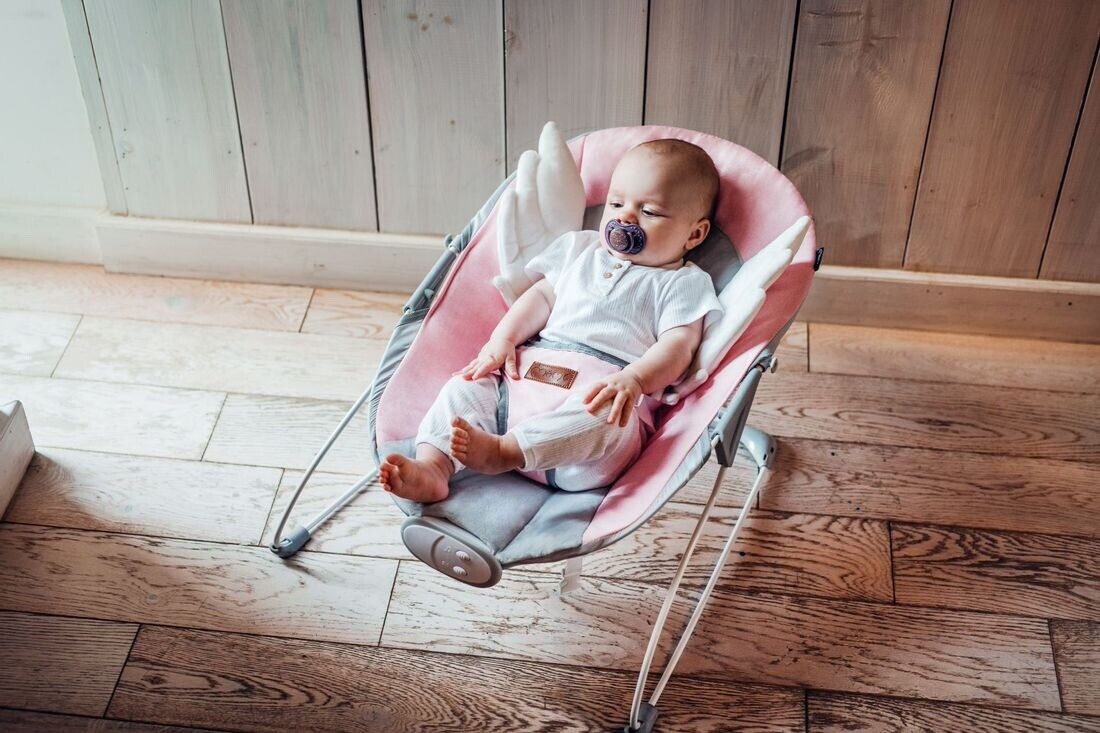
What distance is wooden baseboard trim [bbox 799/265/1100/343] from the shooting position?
6.70 feet

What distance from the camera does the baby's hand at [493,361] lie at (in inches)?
57.8

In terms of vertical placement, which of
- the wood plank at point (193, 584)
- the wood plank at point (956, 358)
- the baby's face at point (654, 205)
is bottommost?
the wood plank at point (193, 584)

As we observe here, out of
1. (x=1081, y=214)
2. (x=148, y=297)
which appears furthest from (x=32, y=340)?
(x=1081, y=214)

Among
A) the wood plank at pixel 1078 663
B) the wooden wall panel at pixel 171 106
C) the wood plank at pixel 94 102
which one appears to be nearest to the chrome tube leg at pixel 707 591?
the wood plank at pixel 1078 663

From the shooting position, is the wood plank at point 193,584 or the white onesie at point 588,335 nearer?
the white onesie at point 588,335

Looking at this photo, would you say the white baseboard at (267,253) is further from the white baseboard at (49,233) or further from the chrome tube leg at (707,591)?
the chrome tube leg at (707,591)

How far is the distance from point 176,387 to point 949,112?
4.84ft

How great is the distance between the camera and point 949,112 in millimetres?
1861

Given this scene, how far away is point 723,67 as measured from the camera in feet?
6.06

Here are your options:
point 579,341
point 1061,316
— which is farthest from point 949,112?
point 579,341

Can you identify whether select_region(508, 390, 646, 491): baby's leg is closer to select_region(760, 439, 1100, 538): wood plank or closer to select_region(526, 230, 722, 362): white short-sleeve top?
select_region(526, 230, 722, 362): white short-sleeve top

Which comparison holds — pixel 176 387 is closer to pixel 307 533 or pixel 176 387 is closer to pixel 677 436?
Answer: pixel 307 533

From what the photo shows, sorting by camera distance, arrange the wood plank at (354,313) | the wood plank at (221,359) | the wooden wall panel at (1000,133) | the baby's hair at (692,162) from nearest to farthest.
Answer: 1. the baby's hair at (692,162)
2. the wooden wall panel at (1000,133)
3. the wood plank at (221,359)
4. the wood plank at (354,313)

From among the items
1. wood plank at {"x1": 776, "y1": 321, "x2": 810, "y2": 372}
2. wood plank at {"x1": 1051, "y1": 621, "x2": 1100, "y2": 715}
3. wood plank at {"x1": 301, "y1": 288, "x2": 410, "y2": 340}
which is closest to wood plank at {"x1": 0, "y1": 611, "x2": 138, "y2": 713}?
wood plank at {"x1": 301, "y1": 288, "x2": 410, "y2": 340}
